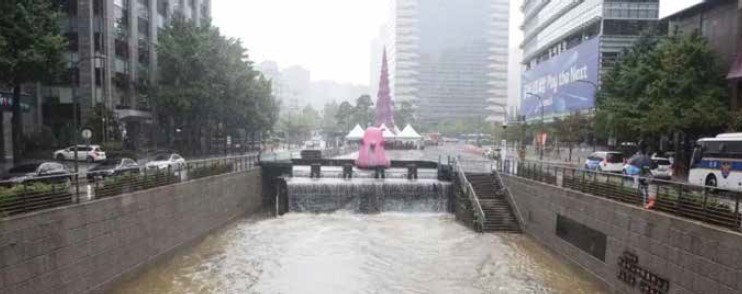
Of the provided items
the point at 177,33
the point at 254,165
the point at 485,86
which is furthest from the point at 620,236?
the point at 485,86

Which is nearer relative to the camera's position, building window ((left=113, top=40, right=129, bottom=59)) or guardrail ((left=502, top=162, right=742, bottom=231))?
guardrail ((left=502, top=162, right=742, bottom=231))

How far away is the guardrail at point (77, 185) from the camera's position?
13117 mm

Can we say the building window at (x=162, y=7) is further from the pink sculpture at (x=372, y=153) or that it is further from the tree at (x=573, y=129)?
the tree at (x=573, y=129)

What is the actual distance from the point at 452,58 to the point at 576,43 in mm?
111737

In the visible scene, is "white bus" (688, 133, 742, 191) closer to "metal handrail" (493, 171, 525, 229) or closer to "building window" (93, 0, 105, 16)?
"metal handrail" (493, 171, 525, 229)

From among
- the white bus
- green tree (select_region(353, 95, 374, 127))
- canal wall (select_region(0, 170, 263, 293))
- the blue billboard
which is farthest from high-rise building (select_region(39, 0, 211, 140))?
green tree (select_region(353, 95, 374, 127))

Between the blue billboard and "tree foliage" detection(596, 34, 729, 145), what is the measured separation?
18.7 meters

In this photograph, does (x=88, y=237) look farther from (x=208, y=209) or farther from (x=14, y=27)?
(x=14, y=27)

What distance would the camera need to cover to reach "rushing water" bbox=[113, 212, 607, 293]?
18.1m

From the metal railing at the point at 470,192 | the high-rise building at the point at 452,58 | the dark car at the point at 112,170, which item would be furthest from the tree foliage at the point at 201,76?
the high-rise building at the point at 452,58

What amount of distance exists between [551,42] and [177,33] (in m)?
59.7

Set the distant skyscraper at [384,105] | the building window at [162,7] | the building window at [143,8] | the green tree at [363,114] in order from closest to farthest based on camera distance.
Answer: the building window at [143,8], the building window at [162,7], the distant skyscraper at [384,105], the green tree at [363,114]

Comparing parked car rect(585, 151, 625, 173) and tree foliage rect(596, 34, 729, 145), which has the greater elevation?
tree foliage rect(596, 34, 729, 145)

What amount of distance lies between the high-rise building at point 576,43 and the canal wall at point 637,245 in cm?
3016
